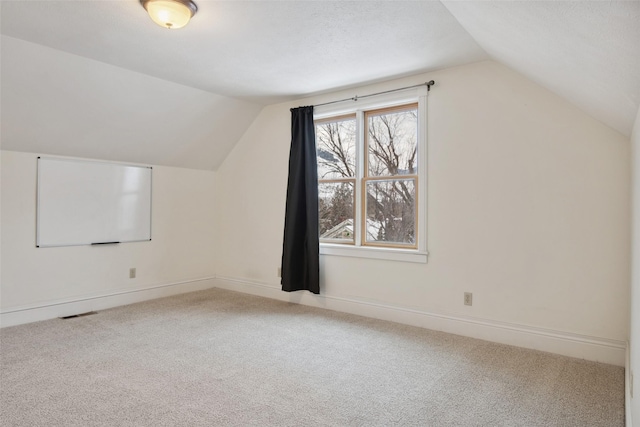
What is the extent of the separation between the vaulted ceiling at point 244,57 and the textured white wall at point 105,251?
1.43ft

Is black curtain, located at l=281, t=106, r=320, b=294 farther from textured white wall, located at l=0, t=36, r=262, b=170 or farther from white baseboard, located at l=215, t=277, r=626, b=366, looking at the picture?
textured white wall, located at l=0, t=36, r=262, b=170

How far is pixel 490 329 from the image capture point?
3.25m

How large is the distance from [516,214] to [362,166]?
1605mm

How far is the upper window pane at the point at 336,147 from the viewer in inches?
168

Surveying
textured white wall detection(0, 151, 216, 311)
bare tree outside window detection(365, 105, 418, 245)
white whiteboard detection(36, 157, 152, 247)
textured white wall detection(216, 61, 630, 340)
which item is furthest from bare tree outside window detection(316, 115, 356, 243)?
white whiteboard detection(36, 157, 152, 247)

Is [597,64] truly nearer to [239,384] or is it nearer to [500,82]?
[500,82]

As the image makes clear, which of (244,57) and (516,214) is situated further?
(244,57)

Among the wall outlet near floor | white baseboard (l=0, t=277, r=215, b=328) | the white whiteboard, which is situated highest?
the white whiteboard

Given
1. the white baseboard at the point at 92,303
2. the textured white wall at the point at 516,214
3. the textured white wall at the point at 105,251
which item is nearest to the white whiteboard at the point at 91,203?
the textured white wall at the point at 105,251

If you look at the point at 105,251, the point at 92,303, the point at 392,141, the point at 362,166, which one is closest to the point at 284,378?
the point at 362,166

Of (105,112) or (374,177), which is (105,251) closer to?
(105,112)

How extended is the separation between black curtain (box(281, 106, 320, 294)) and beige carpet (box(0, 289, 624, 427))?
771 mm

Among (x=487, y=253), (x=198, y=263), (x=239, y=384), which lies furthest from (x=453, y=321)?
(x=198, y=263)

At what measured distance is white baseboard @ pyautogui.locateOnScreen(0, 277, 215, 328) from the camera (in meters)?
3.63
